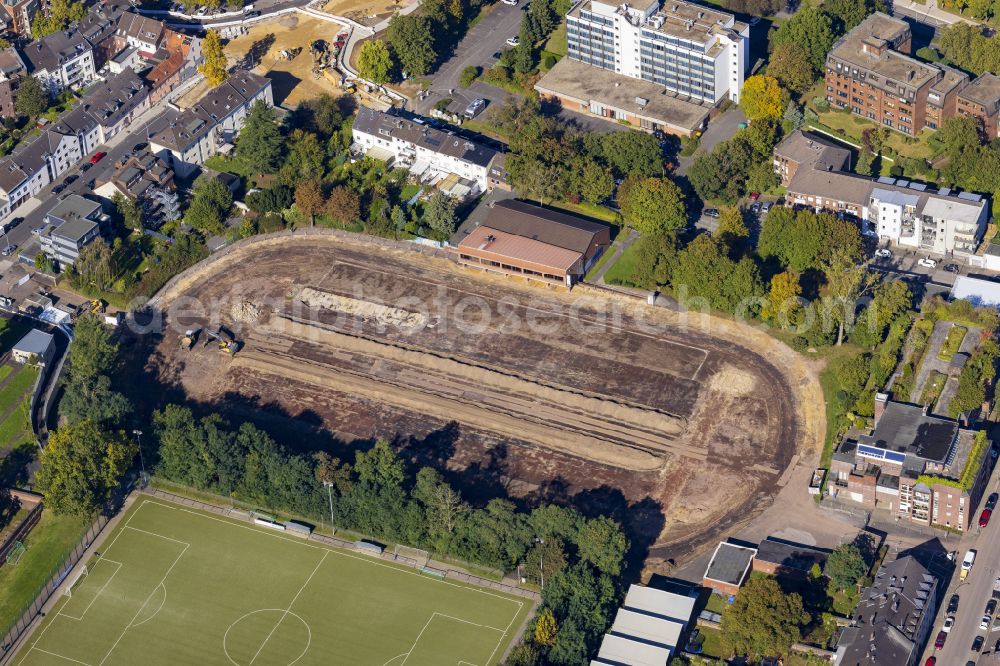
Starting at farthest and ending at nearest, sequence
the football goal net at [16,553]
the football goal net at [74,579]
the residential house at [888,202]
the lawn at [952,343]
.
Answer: the residential house at [888,202] < the lawn at [952,343] < the football goal net at [16,553] < the football goal net at [74,579]

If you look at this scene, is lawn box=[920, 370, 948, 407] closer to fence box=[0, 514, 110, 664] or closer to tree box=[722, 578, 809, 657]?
tree box=[722, 578, 809, 657]

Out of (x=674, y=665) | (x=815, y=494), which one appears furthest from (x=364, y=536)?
(x=815, y=494)

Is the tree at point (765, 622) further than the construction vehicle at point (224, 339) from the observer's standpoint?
No

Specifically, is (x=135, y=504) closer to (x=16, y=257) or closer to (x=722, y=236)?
(x=16, y=257)

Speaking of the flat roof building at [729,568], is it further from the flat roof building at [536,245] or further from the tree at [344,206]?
the tree at [344,206]

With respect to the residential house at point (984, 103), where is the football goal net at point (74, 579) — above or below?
below

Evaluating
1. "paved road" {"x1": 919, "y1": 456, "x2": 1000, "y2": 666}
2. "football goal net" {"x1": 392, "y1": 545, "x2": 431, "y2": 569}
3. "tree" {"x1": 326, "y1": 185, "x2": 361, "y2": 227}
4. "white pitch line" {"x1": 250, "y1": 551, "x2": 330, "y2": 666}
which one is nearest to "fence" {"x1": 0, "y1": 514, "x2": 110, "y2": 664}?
"white pitch line" {"x1": 250, "y1": 551, "x2": 330, "y2": 666}

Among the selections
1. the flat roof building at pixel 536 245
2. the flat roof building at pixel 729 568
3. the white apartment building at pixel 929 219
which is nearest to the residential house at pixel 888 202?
the white apartment building at pixel 929 219

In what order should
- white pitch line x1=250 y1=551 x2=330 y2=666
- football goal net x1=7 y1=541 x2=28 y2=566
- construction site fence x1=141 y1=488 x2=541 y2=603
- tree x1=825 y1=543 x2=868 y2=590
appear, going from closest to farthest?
tree x1=825 y1=543 x2=868 y2=590
white pitch line x1=250 y1=551 x2=330 y2=666
construction site fence x1=141 y1=488 x2=541 y2=603
football goal net x1=7 y1=541 x2=28 y2=566
